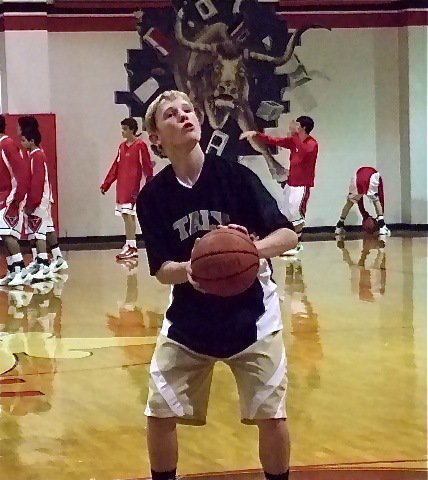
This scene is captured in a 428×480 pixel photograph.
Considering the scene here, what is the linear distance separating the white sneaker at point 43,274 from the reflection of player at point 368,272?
3.20 m

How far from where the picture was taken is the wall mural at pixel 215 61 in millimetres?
14773

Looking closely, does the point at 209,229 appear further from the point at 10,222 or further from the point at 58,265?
the point at 58,265

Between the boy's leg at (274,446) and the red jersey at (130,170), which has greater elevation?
the red jersey at (130,170)

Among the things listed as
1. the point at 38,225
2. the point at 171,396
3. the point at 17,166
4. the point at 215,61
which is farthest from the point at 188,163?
the point at 215,61

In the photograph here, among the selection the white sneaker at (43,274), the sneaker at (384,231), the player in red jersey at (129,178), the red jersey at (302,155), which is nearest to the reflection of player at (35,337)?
the white sneaker at (43,274)

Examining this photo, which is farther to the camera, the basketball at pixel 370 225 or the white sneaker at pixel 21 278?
the basketball at pixel 370 225

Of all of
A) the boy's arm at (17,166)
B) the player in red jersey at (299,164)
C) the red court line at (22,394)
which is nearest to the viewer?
the red court line at (22,394)

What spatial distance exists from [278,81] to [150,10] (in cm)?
229

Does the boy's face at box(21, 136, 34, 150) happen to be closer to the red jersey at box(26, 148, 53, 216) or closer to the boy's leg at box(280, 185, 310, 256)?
the red jersey at box(26, 148, 53, 216)

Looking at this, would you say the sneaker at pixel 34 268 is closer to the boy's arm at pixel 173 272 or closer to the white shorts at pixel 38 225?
the white shorts at pixel 38 225

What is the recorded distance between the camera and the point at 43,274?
398 inches

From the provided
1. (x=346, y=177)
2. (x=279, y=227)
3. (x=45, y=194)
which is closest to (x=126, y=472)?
(x=279, y=227)

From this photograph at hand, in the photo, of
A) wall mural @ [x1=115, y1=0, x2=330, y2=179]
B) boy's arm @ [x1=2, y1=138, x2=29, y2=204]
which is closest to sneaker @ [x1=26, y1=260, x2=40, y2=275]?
boy's arm @ [x1=2, y1=138, x2=29, y2=204]

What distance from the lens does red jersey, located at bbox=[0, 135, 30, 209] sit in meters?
9.35
